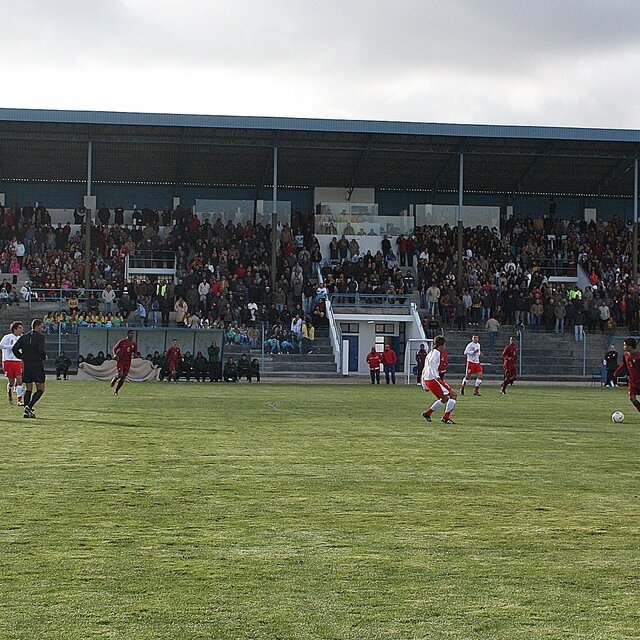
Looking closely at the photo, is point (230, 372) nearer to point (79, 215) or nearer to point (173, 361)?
point (173, 361)

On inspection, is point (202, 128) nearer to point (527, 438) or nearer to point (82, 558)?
point (527, 438)

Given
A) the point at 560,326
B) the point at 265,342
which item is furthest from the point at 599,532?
the point at 560,326

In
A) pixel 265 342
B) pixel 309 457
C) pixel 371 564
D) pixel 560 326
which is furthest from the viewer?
pixel 560 326

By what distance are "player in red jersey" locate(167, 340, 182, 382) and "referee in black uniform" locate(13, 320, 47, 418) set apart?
18.6 m

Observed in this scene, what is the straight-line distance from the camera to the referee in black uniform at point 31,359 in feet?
68.6

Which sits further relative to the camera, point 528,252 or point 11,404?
point 528,252

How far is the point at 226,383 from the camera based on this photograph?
39.2 m

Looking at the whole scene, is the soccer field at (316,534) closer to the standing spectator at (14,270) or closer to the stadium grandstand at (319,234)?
the stadium grandstand at (319,234)

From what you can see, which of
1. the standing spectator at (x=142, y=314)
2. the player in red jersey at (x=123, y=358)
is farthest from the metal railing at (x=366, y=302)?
the player in red jersey at (x=123, y=358)

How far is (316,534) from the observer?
8.70 metres

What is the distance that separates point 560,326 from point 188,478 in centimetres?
3896

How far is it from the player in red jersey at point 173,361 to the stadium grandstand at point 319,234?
1.28 metres

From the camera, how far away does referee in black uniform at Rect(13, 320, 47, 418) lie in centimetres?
2091

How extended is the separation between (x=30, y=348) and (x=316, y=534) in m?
13.4
